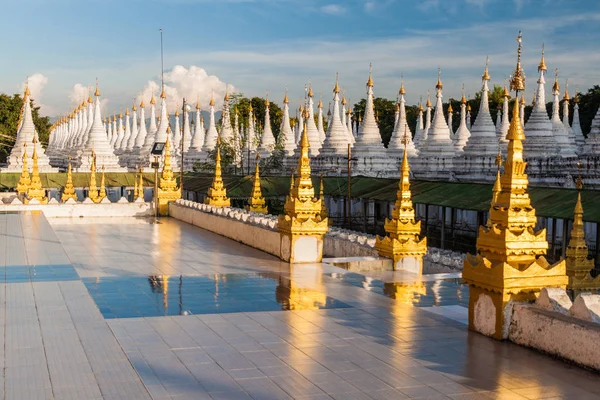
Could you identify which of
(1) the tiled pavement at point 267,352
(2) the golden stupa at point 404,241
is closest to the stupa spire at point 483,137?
(2) the golden stupa at point 404,241

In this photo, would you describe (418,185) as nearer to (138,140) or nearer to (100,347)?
(100,347)

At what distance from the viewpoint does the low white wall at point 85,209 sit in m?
29.9

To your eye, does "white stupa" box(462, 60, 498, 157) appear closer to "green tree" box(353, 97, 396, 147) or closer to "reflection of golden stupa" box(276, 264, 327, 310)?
"reflection of golden stupa" box(276, 264, 327, 310)

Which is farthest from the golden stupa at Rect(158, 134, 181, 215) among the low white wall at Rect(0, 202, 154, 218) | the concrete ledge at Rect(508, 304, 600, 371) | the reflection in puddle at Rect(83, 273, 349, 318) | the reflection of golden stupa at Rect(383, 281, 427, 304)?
the concrete ledge at Rect(508, 304, 600, 371)

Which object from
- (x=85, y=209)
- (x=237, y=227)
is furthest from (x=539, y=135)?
(x=237, y=227)

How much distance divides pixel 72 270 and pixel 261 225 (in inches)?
224

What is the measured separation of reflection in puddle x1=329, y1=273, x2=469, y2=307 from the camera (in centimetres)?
1175

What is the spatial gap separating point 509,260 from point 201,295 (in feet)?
15.8

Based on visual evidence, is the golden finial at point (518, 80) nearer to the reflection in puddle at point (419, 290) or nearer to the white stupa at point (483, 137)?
the reflection in puddle at point (419, 290)

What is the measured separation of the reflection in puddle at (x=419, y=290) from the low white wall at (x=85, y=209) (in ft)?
57.8

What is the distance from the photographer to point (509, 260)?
31.3 ft

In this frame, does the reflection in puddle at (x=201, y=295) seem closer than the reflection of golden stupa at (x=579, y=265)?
Yes

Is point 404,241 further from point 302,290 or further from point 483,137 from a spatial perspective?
point 483,137

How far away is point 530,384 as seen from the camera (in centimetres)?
746
